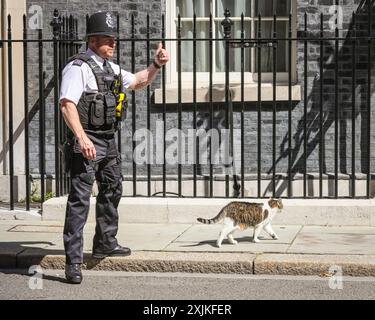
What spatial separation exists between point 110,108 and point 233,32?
4166 mm

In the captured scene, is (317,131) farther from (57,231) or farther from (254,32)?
(57,231)

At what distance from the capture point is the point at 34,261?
827cm

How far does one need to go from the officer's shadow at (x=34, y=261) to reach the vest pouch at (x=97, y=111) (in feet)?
4.26

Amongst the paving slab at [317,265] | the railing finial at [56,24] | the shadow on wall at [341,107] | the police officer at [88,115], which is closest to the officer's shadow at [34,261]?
the police officer at [88,115]

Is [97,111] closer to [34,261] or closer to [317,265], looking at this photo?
[34,261]

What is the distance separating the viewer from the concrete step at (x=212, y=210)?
9.59 meters

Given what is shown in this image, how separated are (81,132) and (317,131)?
4288 millimetres

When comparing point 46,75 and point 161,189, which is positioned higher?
point 46,75

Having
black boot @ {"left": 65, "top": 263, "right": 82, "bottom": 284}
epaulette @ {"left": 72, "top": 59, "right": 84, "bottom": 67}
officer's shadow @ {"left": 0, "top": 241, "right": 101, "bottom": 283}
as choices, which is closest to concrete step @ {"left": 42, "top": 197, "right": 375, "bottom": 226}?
officer's shadow @ {"left": 0, "top": 241, "right": 101, "bottom": 283}

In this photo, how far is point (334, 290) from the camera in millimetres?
7320

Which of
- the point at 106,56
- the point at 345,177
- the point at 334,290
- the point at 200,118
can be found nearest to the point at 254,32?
the point at 200,118

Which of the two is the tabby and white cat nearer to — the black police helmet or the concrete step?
the concrete step

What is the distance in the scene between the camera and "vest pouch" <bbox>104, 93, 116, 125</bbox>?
756 centimetres

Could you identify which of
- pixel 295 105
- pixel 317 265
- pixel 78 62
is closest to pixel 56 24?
pixel 78 62
